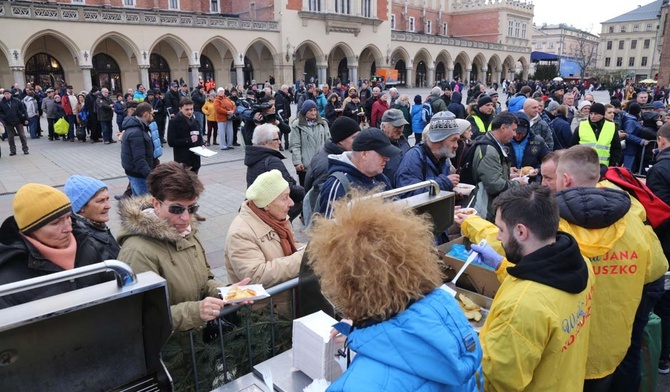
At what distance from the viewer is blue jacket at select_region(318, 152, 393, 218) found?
330 cm

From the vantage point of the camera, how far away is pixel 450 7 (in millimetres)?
66500

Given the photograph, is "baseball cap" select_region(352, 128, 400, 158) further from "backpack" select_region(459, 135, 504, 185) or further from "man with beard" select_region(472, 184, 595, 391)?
"backpack" select_region(459, 135, 504, 185)

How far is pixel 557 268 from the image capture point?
189 centimetres

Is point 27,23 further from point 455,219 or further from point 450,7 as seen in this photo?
point 450,7

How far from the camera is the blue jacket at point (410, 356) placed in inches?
51.8

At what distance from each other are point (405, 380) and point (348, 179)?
219 centimetres

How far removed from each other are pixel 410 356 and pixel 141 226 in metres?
1.69

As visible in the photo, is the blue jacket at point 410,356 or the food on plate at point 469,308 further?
the food on plate at point 469,308

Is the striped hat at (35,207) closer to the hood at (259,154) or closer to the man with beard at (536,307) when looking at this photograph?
the man with beard at (536,307)

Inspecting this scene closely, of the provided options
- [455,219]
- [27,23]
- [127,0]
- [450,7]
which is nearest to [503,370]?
[455,219]

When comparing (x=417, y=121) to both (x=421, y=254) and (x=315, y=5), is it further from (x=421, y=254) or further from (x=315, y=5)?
(x=315, y=5)

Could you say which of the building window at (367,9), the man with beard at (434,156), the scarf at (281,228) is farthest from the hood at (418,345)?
the building window at (367,9)

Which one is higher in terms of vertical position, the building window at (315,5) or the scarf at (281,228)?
the building window at (315,5)

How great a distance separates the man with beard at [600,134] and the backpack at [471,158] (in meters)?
3.08
